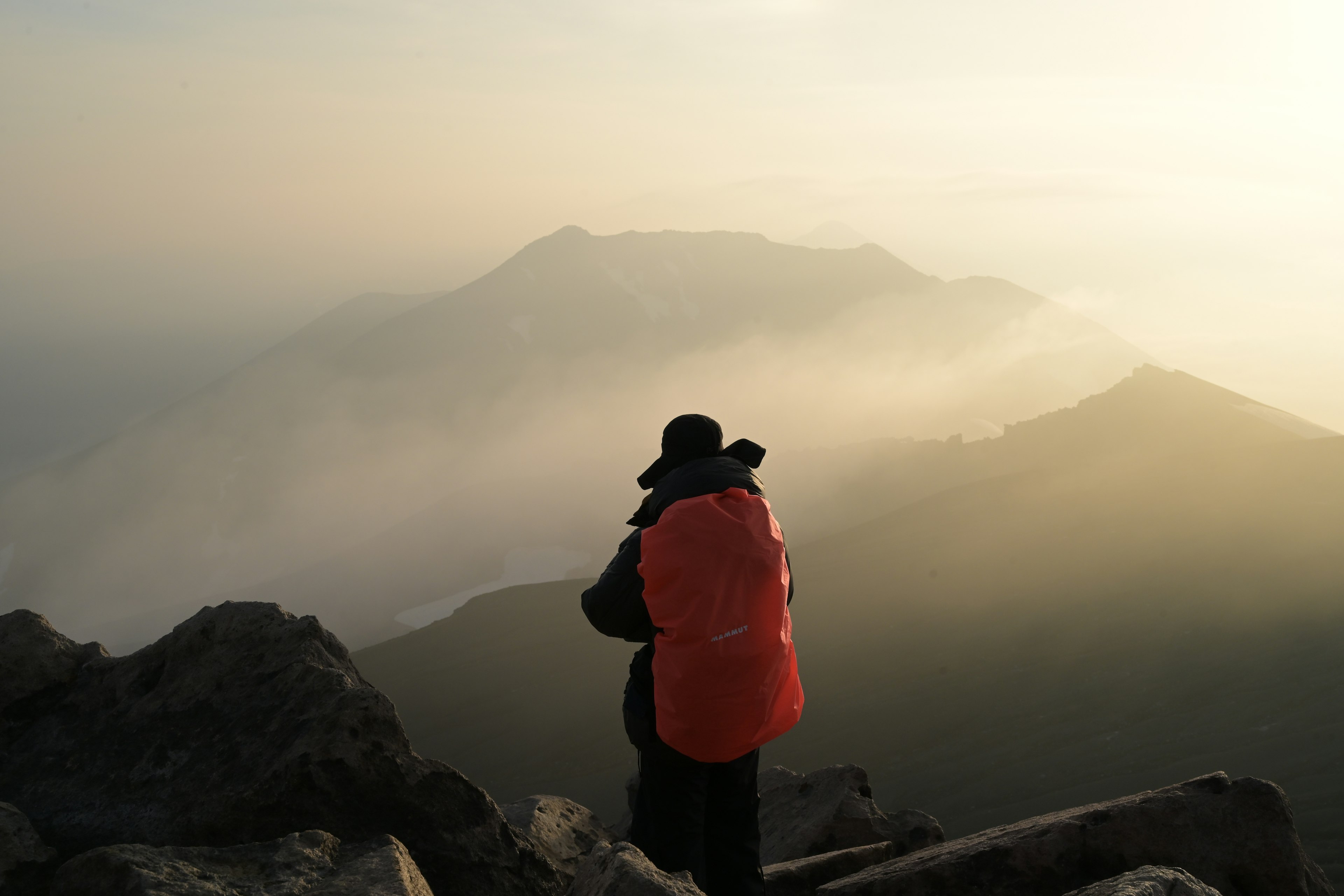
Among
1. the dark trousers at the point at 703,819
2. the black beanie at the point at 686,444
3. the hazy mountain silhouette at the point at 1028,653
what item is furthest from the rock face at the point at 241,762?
the hazy mountain silhouette at the point at 1028,653

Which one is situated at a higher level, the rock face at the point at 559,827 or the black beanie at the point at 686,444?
the black beanie at the point at 686,444

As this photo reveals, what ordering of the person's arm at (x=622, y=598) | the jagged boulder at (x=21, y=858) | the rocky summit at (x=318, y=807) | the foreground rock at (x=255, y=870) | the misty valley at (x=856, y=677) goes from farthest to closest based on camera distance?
1. the misty valley at (x=856, y=677)
2. the person's arm at (x=622, y=598)
3. the rocky summit at (x=318, y=807)
4. the jagged boulder at (x=21, y=858)
5. the foreground rock at (x=255, y=870)

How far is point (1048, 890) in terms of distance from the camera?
333 centimetres

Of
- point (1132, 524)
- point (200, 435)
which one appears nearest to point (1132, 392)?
point (1132, 524)

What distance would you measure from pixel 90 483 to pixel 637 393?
87893 mm

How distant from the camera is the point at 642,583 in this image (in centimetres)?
319

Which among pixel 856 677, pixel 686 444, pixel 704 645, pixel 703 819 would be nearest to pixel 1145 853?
pixel 703 819

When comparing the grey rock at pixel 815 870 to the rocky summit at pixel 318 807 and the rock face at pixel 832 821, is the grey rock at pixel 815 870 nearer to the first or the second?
the rocky summit at pixel 318 807

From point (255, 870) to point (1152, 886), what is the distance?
2796mm

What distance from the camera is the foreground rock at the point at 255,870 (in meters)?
2.40

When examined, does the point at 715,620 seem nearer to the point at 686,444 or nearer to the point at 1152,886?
the point at 686,444

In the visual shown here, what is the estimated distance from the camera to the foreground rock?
94.7 inches

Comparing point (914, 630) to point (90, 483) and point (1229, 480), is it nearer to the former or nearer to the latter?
point (1229, 480)

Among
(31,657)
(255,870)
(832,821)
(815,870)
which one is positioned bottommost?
(832,821)
